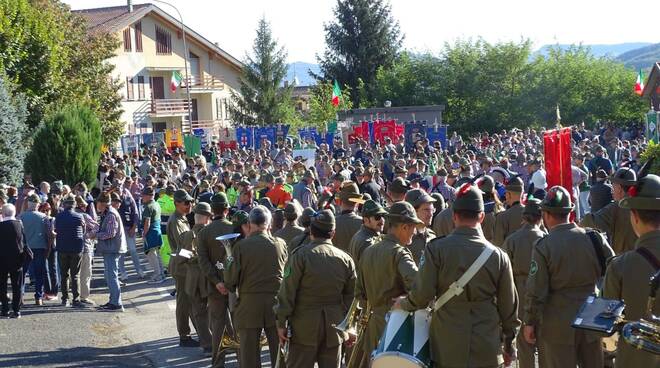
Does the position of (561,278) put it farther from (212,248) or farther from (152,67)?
(152,67)

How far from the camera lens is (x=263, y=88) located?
206ft

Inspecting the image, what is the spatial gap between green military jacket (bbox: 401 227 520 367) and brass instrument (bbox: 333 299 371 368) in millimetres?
1438

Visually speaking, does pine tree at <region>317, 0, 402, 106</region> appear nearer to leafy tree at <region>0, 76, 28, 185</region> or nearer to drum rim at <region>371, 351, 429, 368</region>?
leafy tree at <region>0, 76, 28, 185</region>

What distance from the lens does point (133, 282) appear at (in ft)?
57.2

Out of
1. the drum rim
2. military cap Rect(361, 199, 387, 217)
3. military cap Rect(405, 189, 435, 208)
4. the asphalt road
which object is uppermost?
military cap Rect(405, 189, 435, 208)

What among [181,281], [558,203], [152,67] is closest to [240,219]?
[181,281]

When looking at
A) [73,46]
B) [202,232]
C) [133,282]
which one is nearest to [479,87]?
[73,46]

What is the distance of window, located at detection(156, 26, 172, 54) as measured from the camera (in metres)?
59.8

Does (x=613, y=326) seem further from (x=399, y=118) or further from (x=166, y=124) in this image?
(x=166, y=124)

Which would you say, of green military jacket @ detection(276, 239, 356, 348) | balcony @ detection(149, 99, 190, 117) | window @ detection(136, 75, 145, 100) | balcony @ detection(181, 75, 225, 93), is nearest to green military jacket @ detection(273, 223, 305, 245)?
green military jacket @ detection(276, 239, 356, 348)

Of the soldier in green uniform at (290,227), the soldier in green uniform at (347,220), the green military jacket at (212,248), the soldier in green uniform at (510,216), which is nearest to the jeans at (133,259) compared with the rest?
the green military jacket at (212,248)

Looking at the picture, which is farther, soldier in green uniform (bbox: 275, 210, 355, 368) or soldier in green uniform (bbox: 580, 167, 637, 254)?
soldier in green uniform (bbox: 580, 167, 637, 254)

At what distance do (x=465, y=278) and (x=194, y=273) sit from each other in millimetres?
5549

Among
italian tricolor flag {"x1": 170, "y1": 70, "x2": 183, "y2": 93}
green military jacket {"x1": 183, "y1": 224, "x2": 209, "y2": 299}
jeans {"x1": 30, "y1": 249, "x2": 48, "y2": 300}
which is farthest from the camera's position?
italian tricolor flag {"x1": 170, "y1": 70, "x2": 183, "y2": 93}
